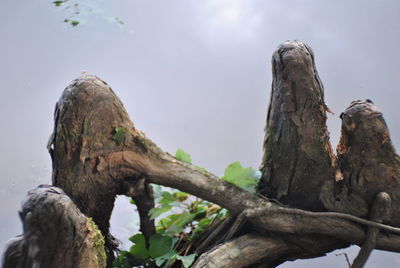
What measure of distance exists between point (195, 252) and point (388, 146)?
683mm

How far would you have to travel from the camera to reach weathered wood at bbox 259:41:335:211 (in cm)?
142

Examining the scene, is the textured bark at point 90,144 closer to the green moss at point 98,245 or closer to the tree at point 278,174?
the tree at point 278,174

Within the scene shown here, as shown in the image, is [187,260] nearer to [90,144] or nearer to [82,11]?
[90,144]

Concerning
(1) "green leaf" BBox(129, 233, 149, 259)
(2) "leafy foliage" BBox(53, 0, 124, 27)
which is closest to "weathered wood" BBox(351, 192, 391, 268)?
(1) "green leaf" BBox(129, 233, 149, 259)

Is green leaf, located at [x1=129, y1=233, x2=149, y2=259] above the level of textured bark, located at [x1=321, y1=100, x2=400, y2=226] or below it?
below

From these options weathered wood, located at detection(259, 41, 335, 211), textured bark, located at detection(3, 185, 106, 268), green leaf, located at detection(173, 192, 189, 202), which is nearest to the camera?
textured bark, located at detection(3, 185, 106, 268)

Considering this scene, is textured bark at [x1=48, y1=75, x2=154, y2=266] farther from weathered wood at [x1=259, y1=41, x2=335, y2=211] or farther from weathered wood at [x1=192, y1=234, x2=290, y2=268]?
weathered wood at [x1=259, y1=41, x2=335, y2=211]

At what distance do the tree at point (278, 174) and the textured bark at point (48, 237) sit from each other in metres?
0.30

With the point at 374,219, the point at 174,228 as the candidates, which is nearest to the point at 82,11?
the point at 174,228

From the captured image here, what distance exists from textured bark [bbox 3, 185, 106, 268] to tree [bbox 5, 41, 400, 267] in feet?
0.97

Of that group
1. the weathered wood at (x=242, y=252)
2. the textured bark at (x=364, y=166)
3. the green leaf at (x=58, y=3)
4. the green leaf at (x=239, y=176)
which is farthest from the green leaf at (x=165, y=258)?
the green leaf at (x=58, y=3)

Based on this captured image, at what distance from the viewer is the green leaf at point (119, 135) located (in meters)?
1.36

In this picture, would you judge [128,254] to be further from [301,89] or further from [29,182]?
[301,89]

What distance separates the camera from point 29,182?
1.83m
